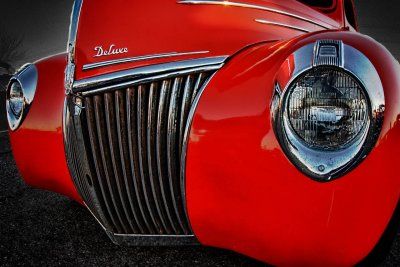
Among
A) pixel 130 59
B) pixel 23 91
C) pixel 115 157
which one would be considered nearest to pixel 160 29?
pixel 130 59

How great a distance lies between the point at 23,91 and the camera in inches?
92.3

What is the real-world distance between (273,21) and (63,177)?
129cm

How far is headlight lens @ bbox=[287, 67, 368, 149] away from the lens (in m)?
1.37

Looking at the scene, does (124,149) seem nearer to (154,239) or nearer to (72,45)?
(154,239)

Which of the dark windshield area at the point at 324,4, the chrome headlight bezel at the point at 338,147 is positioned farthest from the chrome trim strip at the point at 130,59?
the dark windshield area at the point at 324,4

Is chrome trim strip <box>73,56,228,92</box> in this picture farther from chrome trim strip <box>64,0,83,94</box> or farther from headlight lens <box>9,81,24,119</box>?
headlight lens <box>9,81,24,119</box>

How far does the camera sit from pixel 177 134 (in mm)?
1646

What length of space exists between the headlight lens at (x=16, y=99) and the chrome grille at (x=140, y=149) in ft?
2.22

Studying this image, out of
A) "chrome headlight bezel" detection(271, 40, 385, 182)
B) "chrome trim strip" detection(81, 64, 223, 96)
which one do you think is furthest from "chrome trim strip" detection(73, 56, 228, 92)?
"chrome headlight bezel" detection(271, 40, 385, 182)

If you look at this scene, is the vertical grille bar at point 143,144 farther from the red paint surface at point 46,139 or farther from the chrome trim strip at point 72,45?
the red paint surface at point 46,139

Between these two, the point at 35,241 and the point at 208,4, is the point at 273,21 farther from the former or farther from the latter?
the point at 35,241

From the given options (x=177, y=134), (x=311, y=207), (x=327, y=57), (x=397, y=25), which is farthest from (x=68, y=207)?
(x=397, y=25)

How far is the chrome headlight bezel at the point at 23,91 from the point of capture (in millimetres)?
2328

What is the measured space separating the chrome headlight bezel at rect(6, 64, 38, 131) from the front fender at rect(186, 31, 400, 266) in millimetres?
1164
